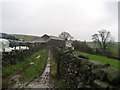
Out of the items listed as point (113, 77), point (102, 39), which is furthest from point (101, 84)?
point (102, 39)

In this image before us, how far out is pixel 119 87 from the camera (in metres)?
1.96

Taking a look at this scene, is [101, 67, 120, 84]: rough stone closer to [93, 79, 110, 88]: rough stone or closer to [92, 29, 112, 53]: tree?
[93, 79, 110, 88]: rough stone

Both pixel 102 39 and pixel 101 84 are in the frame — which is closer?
pixel 101 84

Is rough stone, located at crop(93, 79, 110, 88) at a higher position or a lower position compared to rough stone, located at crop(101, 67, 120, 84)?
lower

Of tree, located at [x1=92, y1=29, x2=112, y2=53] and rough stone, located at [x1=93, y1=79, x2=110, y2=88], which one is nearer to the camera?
rough stone, located at [x1=93, y1=79, x2=110, y2=88]

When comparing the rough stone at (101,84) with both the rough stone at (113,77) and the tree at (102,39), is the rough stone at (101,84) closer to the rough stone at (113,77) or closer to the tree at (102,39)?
the rough stone at (113,77)

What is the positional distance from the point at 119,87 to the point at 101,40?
35.5 m

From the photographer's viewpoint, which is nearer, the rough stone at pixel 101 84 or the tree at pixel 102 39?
the rough stone at pixel 101 84

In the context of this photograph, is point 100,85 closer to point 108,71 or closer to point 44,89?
point 108,71

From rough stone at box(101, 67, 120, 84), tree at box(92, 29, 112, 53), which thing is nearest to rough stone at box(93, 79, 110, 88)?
rough stone at box(101, 67, 120, 84)

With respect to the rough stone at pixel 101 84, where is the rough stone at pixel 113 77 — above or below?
above

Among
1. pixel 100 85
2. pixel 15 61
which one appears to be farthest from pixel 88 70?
pixel 15 61

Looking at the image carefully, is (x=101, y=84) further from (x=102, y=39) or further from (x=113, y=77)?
(x=102, y=39)

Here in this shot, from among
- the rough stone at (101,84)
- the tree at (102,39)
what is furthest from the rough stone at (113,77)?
the tree at (102,39)
